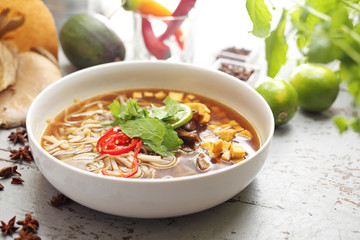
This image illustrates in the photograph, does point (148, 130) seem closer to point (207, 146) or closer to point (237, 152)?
point (207, 146)

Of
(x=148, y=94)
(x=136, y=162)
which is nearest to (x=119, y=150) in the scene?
(x=136, y=162)

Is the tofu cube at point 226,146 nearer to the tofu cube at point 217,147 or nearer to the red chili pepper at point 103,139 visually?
the tofu cube at point 217,147

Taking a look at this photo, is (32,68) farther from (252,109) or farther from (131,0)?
(252,109)

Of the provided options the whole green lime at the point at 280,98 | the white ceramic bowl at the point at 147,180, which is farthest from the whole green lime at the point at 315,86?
the white ceramic bowl at the point at 147,180

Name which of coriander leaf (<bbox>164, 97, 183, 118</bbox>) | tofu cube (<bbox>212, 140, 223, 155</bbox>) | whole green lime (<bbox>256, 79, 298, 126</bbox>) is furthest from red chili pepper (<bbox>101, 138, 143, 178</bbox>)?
whole green lime (<bbox>256, 79, 298, 126</bbox>)

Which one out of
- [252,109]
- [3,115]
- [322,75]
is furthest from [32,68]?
[322,75]

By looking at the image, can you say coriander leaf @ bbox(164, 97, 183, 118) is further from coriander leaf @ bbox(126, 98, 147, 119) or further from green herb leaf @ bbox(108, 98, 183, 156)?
coriander leaf @ bbox(126, 98, 147, 119)

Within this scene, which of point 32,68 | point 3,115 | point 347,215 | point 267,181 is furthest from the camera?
point 32,68
